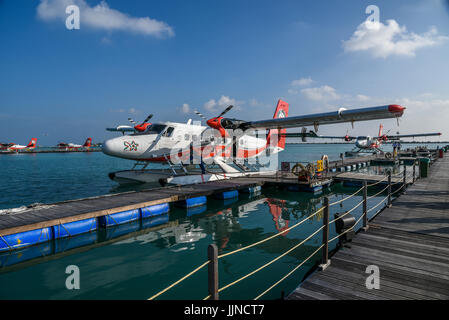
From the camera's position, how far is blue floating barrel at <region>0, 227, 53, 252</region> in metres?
6.65

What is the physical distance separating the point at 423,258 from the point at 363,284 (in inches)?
70.3

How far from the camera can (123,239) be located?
26.2ft

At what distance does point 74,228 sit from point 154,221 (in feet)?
9.17

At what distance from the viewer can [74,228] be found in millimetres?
8086

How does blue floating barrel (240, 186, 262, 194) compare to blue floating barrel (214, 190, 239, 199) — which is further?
blue floating barrel (240, 186, 262, 194)

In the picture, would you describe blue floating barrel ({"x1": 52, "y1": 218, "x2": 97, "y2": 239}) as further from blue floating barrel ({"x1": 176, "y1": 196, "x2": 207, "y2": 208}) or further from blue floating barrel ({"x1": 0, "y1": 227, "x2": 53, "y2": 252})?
blue floating barrel ({"x1": 176, "y1": 196, "x2": 207, "y2": 208})

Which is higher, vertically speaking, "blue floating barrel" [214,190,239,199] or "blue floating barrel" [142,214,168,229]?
"blue floating barrel" [214,190,239,199]

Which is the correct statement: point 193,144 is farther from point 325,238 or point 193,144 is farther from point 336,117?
point 325,238

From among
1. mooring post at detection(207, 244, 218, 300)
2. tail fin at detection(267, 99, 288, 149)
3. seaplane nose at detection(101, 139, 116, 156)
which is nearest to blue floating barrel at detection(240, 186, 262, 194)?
seaplane nose at detection(101, 139, 116, 156)

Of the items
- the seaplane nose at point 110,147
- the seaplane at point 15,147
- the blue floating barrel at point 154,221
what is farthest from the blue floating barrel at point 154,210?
the seaplane at point 15,147

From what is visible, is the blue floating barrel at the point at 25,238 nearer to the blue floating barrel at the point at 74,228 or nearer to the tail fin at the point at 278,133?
the blue floating barrel at the point at 74,228

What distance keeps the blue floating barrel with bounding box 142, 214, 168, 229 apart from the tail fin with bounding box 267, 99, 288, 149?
573 inches
